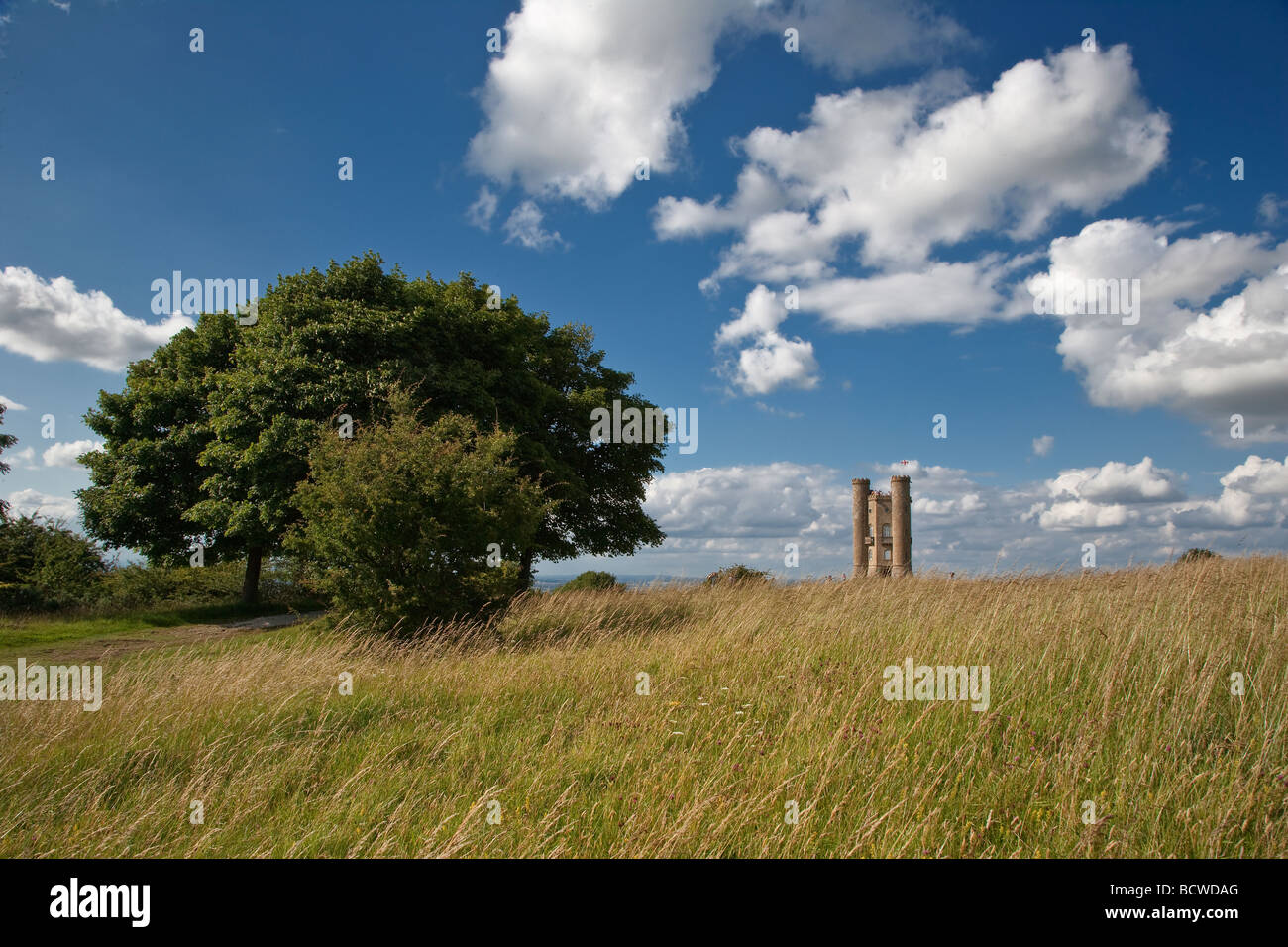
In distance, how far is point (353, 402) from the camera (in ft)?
61.8

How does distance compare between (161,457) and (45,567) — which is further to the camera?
(45,567)

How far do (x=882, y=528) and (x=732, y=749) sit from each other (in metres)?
22.2

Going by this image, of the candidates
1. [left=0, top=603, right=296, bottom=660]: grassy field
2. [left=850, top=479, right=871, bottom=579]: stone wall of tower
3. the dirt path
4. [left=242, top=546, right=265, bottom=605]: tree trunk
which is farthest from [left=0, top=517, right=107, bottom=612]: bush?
[left=850, top=479, right=871, bottom=579]: stone wall of tower

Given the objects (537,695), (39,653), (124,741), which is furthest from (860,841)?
(39,653)

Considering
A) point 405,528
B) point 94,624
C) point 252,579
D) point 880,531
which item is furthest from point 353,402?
point 880,531

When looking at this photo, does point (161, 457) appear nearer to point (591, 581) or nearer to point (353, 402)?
point (353, 402)

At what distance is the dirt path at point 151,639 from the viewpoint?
1471 centimetres

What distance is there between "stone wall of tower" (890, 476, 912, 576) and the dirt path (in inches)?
810

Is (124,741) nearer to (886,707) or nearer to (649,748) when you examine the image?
(649,748)

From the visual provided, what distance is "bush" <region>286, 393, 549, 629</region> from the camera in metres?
13.1

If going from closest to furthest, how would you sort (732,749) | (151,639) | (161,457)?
(732,749) → (151,639) → (161,457)

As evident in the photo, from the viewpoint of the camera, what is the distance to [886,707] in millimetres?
6168
